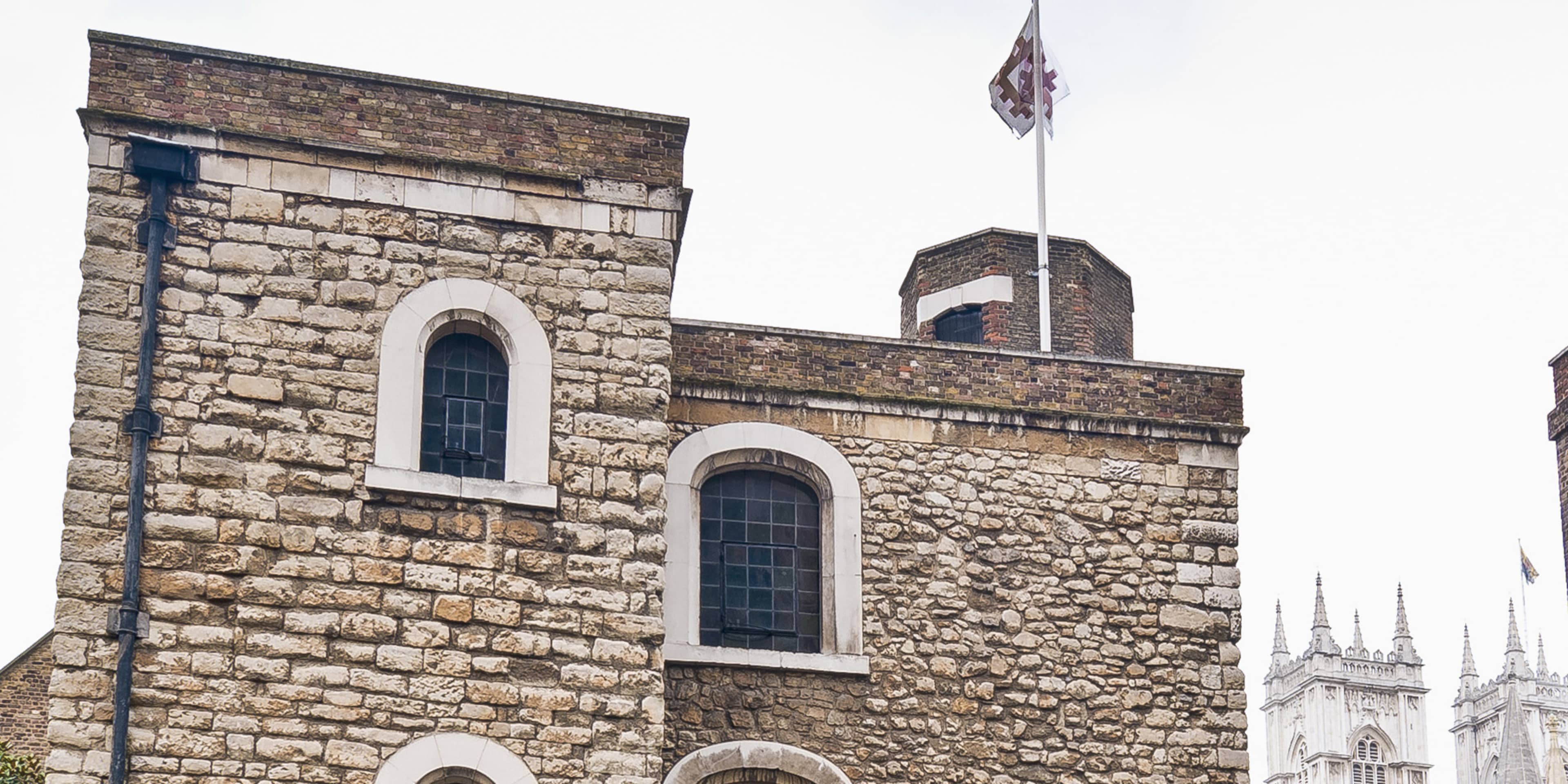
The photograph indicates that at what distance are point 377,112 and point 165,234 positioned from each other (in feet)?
5.89

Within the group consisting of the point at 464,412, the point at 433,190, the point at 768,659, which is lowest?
the point at 768,659

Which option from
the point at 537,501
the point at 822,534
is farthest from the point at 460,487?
the point at 822,534

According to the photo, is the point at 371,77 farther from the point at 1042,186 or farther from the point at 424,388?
the point at 1042,186

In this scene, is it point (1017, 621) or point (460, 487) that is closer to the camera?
point (460, 487)

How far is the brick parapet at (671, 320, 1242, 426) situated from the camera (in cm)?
1647

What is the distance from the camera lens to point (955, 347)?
17.1m

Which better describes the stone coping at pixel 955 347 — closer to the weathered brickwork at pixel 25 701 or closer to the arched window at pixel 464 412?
the arched window at pixel 464 412

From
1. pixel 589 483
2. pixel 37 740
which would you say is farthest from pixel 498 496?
pixel 37 740

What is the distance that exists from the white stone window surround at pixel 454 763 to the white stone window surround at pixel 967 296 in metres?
9.73

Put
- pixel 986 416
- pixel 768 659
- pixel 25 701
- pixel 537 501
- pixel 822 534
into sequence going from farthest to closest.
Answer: pixel 25 701 < pixel 986 416 < pixel 822 534 < pixel 768 659 < pixel 537 501

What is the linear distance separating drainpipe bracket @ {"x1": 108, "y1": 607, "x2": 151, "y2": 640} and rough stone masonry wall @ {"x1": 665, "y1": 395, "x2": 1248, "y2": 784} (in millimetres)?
4288

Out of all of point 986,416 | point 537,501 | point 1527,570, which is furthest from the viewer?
point 1527,570

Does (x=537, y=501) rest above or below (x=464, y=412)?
below

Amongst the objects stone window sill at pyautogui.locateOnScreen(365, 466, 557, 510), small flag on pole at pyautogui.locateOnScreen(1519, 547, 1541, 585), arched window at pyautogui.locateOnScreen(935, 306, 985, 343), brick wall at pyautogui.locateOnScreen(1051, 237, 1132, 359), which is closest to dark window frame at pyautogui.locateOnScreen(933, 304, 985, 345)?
arched window at pyautogui.locateOnScreen(935, 306, 985, 343)
